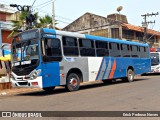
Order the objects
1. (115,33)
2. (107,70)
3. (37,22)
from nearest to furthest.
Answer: (107,70)
(37,22)
(115,33)

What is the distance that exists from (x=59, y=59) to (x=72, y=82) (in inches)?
59.4

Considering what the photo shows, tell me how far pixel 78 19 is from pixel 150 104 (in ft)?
149

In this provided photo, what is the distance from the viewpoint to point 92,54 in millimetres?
16094

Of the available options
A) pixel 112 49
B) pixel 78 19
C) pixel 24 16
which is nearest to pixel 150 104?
pixel 112 49

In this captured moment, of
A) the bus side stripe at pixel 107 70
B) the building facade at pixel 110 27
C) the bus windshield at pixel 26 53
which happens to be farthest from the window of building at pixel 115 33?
the bus windshield at pixel 26 53

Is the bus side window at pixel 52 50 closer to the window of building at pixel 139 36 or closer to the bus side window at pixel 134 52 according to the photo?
the bus side window at pixel 134 52

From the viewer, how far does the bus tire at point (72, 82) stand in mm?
14198

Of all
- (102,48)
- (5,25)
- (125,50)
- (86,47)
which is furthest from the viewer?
(5,25)

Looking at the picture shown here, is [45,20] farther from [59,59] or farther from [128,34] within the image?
[128,34]

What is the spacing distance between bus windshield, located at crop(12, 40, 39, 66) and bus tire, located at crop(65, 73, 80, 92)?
7.23ft

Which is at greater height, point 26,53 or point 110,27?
point 110,27

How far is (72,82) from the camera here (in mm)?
14414

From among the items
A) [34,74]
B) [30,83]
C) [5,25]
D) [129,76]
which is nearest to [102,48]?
[129,76]

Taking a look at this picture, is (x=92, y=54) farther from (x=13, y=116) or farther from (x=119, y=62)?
(x=13, y=116)
